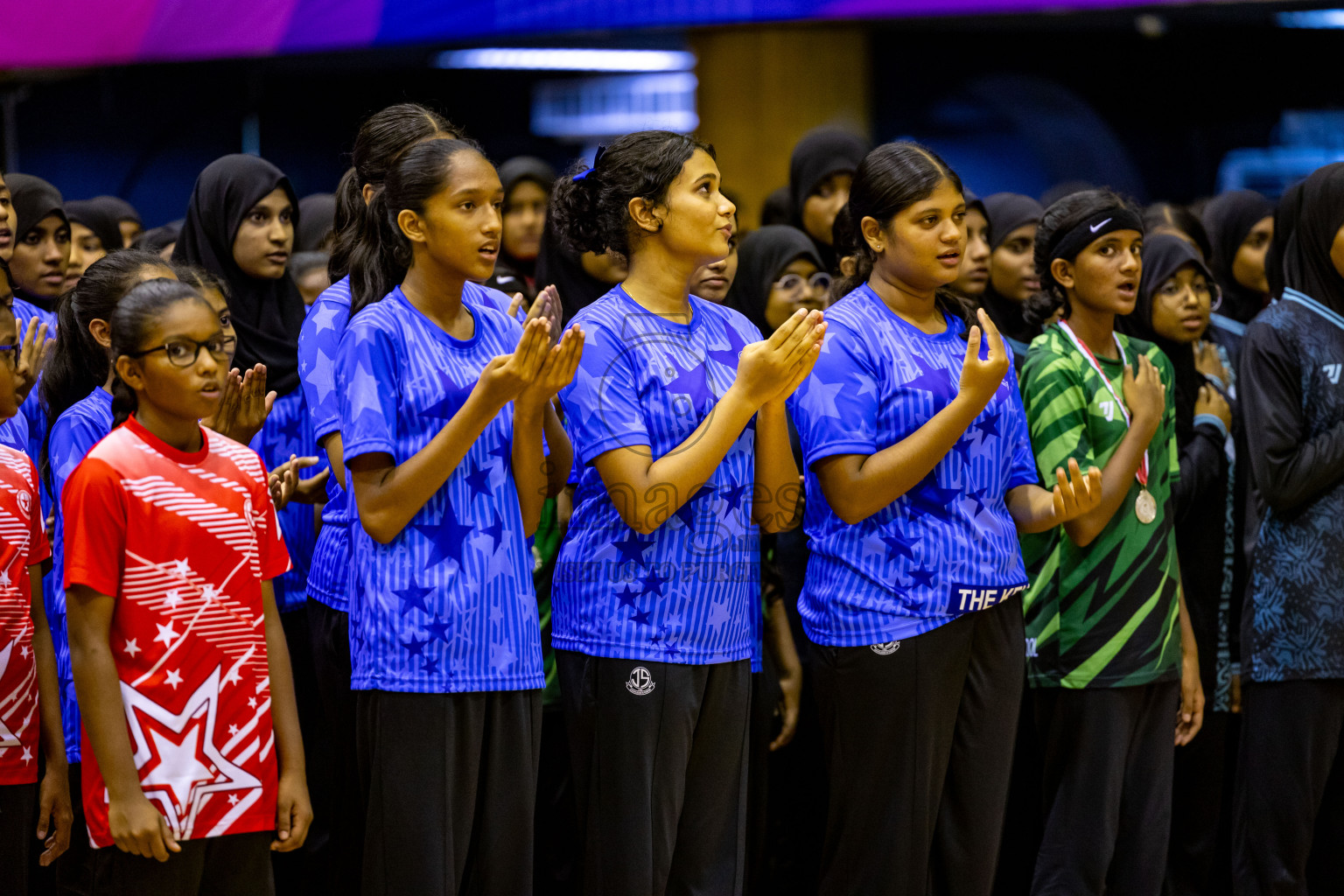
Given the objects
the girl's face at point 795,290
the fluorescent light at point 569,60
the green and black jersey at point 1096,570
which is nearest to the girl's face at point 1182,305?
the green and black jersey at point 1096,570

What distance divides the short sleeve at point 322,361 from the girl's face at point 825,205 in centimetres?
230

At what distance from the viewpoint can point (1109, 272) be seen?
11.2 feet

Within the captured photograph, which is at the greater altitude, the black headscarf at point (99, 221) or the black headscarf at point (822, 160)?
the black headscarf at point (822, 160)

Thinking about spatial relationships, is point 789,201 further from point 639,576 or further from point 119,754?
point 119,754

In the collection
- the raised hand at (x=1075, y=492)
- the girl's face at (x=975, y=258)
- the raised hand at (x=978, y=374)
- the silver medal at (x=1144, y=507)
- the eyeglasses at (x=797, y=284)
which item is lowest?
the silver medal at (x=1144, y=507)

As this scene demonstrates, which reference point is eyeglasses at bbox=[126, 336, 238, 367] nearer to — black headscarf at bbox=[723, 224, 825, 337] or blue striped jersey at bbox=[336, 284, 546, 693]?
blue striped jersey at bbox=[336, 284, 546, 693]

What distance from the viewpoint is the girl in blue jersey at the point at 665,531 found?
2.59m

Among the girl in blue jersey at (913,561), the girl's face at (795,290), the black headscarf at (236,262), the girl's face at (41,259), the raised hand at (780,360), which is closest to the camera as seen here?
the raised hand at (780,360)

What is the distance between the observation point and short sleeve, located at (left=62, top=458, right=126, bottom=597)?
7.36 ft

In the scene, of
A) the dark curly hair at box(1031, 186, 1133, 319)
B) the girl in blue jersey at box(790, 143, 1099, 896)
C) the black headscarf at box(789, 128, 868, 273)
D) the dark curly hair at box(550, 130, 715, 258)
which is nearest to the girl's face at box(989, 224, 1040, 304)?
the black headscarf at box(789, 128, 868, 273)

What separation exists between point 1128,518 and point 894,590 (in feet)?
2.59

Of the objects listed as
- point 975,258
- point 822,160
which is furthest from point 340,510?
point 822,160

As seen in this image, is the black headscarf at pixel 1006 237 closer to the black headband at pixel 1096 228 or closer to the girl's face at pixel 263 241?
the black headband at pixel 1096 228

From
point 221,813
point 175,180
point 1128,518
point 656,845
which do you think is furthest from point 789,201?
point 175,180
